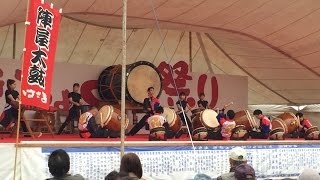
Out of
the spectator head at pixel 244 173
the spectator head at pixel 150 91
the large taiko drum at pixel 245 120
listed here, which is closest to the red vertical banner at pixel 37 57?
the spectator head at pixel 244 173

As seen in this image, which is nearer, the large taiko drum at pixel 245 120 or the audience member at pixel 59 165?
the audience member at pixel 59 165

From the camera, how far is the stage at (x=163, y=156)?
4723 millimetres

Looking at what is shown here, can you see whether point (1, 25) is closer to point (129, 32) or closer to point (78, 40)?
point (78, 40)

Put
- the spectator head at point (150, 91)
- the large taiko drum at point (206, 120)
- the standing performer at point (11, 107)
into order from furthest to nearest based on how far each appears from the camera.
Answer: the spectator head at point (150, 91), the large taiko drum at point (206, 120), the standing performer at point (11, 107)

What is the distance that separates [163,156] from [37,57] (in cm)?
206

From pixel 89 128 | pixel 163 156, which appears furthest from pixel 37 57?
pixel 89 128

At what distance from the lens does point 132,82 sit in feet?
27.2

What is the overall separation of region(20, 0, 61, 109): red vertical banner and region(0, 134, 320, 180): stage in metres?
0.65

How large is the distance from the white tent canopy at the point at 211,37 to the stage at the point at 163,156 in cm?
220

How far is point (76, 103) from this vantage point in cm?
757

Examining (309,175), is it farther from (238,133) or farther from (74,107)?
(74,107)

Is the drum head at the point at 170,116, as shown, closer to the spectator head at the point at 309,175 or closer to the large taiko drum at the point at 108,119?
the large taiko drum at the point at 108,119

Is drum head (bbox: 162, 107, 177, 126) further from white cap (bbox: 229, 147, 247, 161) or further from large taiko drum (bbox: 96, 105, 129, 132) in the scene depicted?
white cap (bbox: 229, 147, 247, 161)

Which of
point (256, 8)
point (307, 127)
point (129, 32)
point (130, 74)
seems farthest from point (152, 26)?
point (307, 127)
